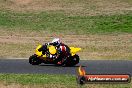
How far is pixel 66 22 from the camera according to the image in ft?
148

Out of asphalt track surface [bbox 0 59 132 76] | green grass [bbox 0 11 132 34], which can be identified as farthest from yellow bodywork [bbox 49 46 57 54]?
green grass [bbox 0 11 132 34]

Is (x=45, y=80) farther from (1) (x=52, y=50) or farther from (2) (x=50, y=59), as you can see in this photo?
(2) (x=50, y=59)

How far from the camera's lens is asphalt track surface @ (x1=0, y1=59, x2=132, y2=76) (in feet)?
71.9

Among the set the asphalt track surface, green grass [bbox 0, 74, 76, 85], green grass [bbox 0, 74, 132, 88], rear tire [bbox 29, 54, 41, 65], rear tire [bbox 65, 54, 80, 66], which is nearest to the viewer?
green grass [bbox 0, 74, 132, 88]

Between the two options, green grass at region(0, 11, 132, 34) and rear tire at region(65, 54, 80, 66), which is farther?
green grass at region(0, 11, 132, 34)

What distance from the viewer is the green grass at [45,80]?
17.8m

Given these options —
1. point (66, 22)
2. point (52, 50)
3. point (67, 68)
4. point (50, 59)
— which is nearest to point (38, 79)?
point (67, 68)

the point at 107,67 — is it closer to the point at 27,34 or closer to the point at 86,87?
the point at 86,87

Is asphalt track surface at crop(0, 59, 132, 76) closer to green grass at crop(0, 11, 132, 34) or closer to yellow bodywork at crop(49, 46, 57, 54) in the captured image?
yellow bodywork at crop(49, 46, 57, 54)

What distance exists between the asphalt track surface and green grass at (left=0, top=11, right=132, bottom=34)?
1510cm

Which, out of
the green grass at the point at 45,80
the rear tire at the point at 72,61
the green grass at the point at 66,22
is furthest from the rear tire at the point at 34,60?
the green grass at the point at 66,22

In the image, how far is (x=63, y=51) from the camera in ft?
77.6

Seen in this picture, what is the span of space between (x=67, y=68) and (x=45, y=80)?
450cm

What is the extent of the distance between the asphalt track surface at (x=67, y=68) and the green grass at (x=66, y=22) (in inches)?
594
